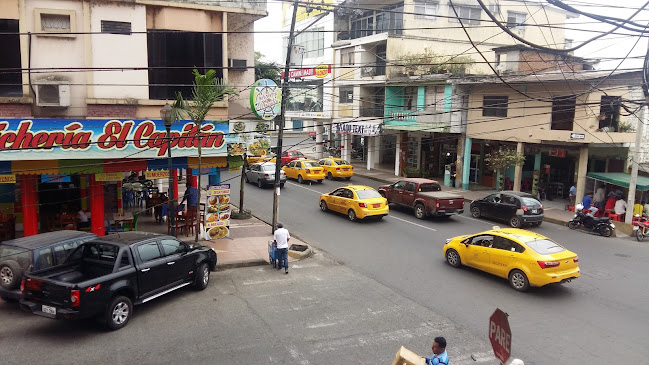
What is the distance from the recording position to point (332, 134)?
47.4m

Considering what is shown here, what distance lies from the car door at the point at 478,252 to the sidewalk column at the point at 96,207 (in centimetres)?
1139

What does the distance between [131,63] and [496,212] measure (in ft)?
51.7

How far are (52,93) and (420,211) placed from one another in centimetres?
1488

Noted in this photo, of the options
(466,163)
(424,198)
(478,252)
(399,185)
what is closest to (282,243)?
(478,252)

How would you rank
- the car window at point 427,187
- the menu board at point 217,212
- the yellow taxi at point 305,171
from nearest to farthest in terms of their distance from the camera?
1. the menu board at point 217,212
2. the car window at point 427,187
3. the yellow taxi at point 305,171

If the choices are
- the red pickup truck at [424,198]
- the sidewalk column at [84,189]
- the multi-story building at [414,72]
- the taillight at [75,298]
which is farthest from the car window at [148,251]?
the multi-story building at [414,72]

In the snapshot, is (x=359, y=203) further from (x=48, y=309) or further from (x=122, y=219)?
(x=48, y=309)

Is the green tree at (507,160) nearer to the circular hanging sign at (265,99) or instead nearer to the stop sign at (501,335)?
the circular hanging sign at (265,99)

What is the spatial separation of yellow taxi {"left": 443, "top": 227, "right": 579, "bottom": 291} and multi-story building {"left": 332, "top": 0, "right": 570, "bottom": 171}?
17031 mm

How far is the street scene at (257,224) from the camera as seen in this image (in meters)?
9.33

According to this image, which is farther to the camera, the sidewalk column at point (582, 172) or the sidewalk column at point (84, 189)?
the sidewalk column at point (582, 172)

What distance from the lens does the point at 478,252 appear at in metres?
13.7

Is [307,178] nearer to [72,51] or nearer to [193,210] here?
[193,210]

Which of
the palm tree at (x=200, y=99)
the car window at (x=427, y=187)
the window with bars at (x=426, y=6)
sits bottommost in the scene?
the car window at (x=427, y=187)
